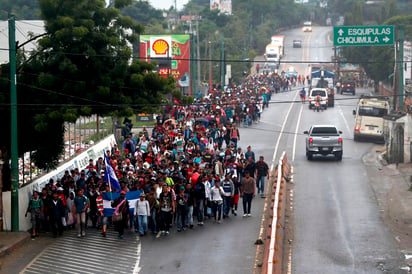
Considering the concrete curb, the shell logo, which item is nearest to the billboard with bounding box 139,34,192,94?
the shell logo

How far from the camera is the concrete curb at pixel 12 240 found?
67.9 feet

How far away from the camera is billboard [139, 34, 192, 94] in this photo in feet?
221

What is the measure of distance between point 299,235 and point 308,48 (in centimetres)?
12046

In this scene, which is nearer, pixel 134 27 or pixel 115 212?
pixel 115 212

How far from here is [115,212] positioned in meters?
22.0

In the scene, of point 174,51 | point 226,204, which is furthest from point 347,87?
point 226,204

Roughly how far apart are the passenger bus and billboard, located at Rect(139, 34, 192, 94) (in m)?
22.9

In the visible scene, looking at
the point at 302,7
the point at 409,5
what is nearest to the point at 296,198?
the point at 409,5

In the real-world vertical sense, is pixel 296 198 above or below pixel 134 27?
below

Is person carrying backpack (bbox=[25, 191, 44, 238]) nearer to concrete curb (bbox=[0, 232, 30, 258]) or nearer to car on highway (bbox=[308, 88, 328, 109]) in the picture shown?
concrete curb (bbox=[0, 232, 30, 258])

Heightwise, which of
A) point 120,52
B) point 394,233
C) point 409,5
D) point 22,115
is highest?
point 409,5

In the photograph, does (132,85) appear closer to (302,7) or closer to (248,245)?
(248,245)

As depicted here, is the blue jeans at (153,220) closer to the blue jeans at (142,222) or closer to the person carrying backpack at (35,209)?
the blue jeans at (142,222)

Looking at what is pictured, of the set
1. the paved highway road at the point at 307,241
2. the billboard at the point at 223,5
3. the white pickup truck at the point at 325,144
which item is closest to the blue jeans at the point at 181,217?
the paved highway road at the point at 307,241
